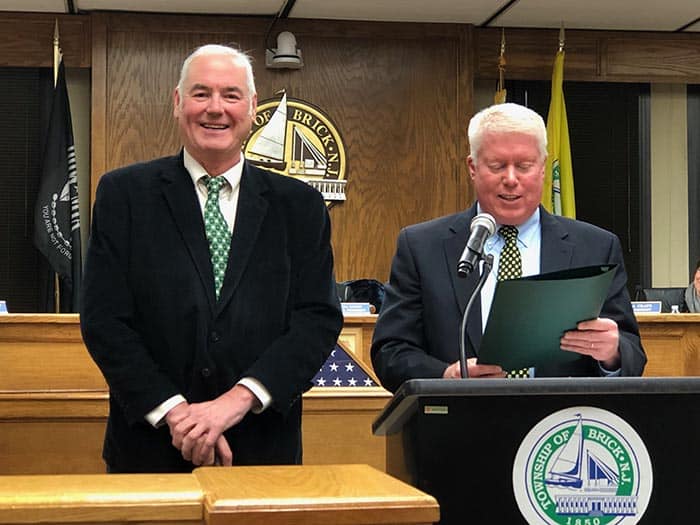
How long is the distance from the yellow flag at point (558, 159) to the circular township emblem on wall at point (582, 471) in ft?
22.7

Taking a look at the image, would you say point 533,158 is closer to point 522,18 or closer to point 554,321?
point 554,321

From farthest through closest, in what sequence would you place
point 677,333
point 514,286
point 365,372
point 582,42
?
1. point 582,42
2. point 677,333
3. point 365,372
4. point 514,286

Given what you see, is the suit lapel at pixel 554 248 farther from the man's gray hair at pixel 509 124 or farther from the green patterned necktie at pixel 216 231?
the green patterned necktie at pixel 216 231

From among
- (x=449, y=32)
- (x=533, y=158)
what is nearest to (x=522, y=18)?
(x=449, y=32)

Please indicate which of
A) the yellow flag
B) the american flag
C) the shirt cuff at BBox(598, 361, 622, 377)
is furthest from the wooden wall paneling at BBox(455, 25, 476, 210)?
the shirt cuff at BBox(598, 361, 622, 377)

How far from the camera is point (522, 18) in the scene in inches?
343

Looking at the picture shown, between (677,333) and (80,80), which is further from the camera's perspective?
(80,80)

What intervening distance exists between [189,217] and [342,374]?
5.18 ft

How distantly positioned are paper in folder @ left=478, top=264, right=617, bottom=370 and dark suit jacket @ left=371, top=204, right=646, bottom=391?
0.24 metres

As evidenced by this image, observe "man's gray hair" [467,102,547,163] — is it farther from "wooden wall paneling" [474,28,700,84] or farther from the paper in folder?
"wooden wall paneling" [474,28,700,84]

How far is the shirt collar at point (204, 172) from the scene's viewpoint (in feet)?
7.86

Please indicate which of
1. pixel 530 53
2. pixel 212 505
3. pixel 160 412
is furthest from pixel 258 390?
pixel 530 53

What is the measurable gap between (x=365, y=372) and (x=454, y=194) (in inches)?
201

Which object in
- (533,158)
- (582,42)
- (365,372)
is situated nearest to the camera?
(533,158)
